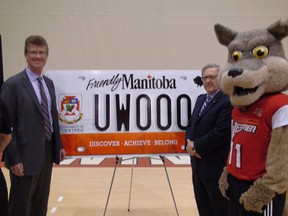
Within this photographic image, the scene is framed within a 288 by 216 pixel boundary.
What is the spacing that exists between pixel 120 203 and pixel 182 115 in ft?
4.78

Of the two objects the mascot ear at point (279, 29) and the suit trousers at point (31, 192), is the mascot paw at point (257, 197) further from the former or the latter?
the suit trousers at point (31, 192)

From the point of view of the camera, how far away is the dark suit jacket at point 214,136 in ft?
6.94

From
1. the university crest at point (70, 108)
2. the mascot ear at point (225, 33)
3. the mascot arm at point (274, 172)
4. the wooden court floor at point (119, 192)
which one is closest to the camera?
the mascot arm at point (274, 172)

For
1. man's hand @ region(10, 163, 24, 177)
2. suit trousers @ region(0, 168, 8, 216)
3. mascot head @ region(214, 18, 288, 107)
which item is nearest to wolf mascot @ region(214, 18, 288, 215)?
mascot head @ region(214, 18, 288, 107)

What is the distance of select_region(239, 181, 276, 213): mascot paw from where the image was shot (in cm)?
145

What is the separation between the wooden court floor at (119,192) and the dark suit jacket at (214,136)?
114 centimetres

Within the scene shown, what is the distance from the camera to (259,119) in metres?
1.53

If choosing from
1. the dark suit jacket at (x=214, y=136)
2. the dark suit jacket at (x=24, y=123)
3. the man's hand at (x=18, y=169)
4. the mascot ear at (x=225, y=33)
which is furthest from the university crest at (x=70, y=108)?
the mascot ear at (x=225, y=33)

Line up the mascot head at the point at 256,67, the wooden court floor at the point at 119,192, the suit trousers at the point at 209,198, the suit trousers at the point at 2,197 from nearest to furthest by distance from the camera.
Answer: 1. the mascot head at the point at 256,67
2. the suit trousers at the point at 2,197
3. the suit trousers at the point at 209,198
4. the wooden court floor at the point at 119,192

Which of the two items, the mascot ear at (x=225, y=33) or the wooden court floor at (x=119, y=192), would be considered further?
the wooden court floor at (x=119, y=192)

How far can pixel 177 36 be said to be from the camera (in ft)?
20.6

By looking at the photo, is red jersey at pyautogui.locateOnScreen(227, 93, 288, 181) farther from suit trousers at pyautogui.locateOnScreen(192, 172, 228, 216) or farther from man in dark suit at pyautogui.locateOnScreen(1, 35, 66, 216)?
man in dark suit at pyautogui.locateOnScreen(1, 35, 66, 216)

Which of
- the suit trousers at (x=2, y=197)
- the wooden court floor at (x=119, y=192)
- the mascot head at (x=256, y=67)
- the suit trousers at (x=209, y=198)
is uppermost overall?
the mascot head at (x=256, y=67)

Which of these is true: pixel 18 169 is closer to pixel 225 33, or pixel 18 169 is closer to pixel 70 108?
pixel 70 108
